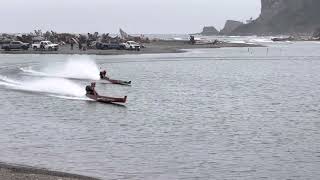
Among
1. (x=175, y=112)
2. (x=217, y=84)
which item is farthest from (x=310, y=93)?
(x=175, y=112)

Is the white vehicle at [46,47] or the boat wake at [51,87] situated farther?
the white vehicle at [46,47]

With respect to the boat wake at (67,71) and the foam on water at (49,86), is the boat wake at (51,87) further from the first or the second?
the boat wake at (67,71)

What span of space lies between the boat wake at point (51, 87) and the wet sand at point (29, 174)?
27.9 m

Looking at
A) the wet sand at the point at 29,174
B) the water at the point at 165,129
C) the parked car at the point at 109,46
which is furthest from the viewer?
the parked car at the point at 109,46

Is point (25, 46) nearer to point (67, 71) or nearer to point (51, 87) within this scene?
point (67, 71)

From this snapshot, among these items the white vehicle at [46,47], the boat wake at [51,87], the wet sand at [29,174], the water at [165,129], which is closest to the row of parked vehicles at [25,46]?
the white vehicle at [46,47]

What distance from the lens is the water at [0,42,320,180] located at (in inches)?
1082

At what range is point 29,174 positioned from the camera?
918 inches

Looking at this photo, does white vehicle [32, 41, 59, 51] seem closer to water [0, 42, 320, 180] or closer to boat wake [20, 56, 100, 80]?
boat wake [20, 56, 100, 80]

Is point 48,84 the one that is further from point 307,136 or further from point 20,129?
point 307,136

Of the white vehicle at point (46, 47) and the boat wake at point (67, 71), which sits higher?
the boat wake at point (67, 71)

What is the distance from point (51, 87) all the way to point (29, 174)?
130ft

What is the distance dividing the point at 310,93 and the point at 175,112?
2130 cm

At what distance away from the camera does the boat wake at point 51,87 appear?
186 ft
